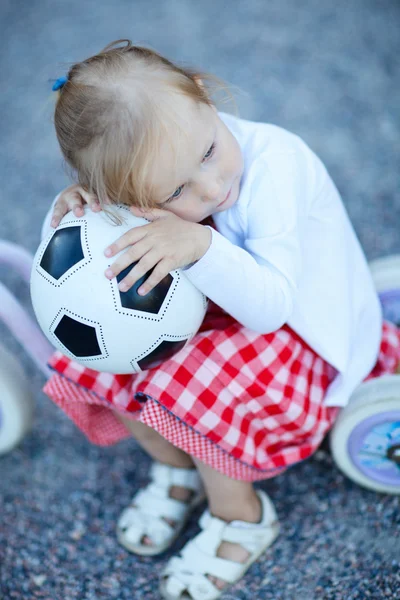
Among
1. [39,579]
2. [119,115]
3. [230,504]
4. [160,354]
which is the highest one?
[119,115]

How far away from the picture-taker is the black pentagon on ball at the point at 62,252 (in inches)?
37.1

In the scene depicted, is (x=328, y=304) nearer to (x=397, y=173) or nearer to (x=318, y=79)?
(x=397, y=173)

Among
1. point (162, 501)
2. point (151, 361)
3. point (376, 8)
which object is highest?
point (376, 8)

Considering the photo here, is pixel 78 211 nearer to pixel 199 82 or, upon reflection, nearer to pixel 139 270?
pixel 139 270

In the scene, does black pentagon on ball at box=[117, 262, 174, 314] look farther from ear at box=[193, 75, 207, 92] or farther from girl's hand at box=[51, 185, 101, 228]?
ear at box=[193, 75, 207, 92]

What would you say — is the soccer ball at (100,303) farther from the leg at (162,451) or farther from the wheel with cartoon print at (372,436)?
the wheel with cartoon print at (372,436)

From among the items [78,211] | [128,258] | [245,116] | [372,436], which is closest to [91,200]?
[78,211]

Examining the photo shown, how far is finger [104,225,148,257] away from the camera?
36.6 inches

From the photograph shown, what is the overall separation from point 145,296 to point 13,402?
Answer: 2.09 ft

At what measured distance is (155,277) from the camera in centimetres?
94

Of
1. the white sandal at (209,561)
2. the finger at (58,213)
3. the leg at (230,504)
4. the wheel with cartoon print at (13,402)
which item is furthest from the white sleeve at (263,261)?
the wheel with cartoon print at (13,402)

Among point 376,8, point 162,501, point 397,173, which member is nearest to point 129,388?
point 162,501

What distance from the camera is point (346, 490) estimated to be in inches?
55.2

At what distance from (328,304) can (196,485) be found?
543 mm
